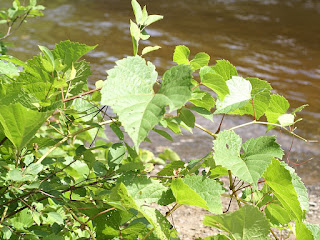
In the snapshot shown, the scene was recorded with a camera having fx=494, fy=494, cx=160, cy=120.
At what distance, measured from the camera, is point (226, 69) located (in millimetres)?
945

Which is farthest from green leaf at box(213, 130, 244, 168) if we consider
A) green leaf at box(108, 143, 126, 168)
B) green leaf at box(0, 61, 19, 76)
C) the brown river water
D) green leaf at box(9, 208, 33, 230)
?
the brown river water

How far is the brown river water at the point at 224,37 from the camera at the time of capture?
204 inches

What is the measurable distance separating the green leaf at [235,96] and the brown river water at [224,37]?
2.99m

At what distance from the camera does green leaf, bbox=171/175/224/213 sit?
764mm

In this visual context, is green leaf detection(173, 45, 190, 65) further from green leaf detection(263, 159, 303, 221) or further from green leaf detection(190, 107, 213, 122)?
green leaf detection(263, 159, 303, 221)

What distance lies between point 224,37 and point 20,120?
7063 millimetres

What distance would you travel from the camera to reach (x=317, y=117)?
4.96 meters

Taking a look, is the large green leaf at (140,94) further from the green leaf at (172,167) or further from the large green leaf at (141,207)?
the green leaf at (172,167)

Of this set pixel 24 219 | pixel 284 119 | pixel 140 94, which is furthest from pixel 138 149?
pixel 24 219

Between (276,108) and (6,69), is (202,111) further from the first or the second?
(6,69)

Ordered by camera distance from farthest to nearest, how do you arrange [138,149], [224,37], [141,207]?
[224,37]
[141,207]
[138,149]

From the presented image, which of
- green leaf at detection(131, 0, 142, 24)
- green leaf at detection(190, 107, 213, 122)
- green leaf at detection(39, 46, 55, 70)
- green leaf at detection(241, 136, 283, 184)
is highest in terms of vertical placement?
green leaf at detection(131, 0, 142, 24)

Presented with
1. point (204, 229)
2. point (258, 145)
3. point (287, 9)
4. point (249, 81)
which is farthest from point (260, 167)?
point (287, 9)

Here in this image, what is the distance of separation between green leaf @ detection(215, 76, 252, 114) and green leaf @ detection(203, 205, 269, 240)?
0.70 ft
